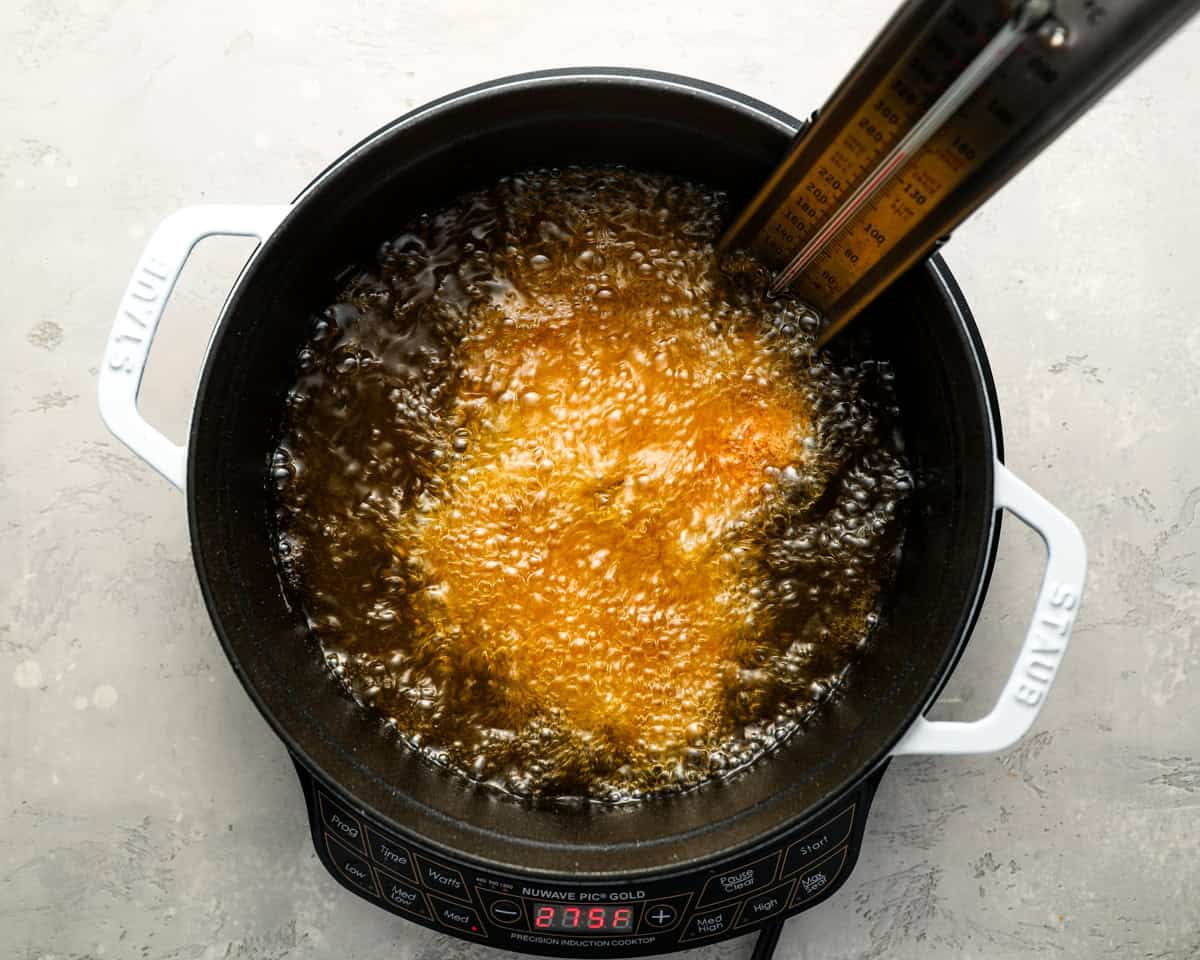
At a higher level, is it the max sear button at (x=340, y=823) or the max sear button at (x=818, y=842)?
the max sear button at (x=818, y=842)

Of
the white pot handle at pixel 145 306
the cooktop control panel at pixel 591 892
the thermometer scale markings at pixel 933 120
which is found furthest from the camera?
the cooktop control panel at pixel 591 892

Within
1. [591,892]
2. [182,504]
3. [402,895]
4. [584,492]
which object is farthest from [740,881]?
[182,504]

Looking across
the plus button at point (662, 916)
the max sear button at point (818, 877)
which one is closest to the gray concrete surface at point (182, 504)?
the max sear button at point (818, 877)

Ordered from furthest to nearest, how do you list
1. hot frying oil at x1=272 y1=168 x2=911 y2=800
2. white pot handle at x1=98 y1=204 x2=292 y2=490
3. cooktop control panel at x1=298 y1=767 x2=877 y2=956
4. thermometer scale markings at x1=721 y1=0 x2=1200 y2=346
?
hot frying oil at x1=272 y1=168 x2=911 y2=800 → cooktop control panel at x1=298 y1=767 x2=877 y2=956 → white pot handle at x1=98 y1=204 x2=292 y2=490 → thermometer scale markings at x1=721 y1=0 x2=1200 y2=346

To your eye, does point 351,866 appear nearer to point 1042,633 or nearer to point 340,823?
point 340,823

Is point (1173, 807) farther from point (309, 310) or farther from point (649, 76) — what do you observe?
point (309, 310)

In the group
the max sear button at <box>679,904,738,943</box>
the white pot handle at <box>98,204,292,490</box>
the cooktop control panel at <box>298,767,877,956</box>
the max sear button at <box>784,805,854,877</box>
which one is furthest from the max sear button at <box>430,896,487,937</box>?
the white pot handle at <box>98,204,292,490</box>

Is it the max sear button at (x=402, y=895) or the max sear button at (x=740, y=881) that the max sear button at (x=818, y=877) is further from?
the max sear button at (x=402, y=895)

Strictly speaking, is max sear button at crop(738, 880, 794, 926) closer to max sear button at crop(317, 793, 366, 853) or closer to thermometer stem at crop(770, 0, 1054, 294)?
max sear button at crop(317, 793, 366, 853)
